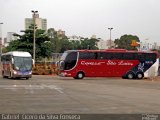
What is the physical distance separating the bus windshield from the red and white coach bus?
4.04 metres

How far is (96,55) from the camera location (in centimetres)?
4762

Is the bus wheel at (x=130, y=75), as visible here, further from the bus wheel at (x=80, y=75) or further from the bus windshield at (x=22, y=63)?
the bus windshield at (x=22, y=63)

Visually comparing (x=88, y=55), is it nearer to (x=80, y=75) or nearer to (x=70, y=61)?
(x=70, y=61)

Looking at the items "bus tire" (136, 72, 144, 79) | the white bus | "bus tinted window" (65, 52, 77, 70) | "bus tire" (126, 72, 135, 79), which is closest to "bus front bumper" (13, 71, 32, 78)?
the white bus

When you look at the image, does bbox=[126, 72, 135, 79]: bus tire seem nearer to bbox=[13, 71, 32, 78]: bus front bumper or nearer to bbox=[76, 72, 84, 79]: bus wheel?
bbox=[76, 72, 84, 79]: bus wheel

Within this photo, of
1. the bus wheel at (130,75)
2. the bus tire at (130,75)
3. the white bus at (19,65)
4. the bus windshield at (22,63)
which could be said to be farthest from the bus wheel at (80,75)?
the bus windshield at (22,63)

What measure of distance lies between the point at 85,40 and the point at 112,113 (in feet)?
392

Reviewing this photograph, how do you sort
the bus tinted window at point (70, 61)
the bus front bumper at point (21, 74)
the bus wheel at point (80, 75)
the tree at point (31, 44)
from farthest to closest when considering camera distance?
the tree at point (31, 44), the bus wheel at point (80, 75), the bus tinted window at point (70, 61), the bus front bumper at point (21, 74)

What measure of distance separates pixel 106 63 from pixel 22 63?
964 centimetres

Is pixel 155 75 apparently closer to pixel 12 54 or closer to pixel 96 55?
pixel 96 55

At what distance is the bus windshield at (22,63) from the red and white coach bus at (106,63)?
404 centimetres

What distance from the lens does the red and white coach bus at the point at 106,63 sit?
46.5 meters

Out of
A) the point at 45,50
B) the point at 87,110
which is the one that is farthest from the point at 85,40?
the point at 87,110

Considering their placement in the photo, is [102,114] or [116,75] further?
[116,75]
